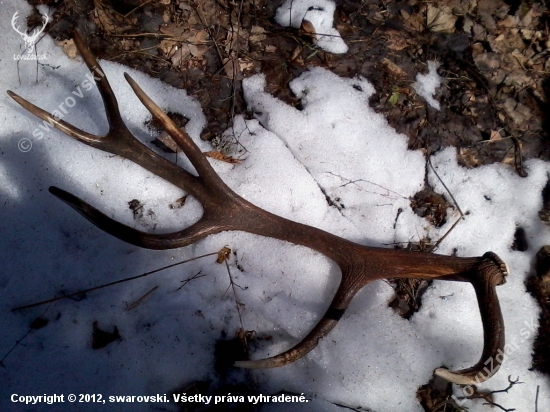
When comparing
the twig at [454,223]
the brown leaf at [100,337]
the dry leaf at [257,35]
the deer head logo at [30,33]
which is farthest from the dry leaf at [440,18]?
the brown leaf at [100,337]

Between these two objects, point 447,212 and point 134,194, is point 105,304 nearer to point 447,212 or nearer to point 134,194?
point 134,194

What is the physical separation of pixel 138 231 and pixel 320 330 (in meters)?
1.14

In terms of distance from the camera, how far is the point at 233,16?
2.86m

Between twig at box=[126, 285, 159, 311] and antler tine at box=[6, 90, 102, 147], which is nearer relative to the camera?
antler tine at box=[6, 90, 102, 147]

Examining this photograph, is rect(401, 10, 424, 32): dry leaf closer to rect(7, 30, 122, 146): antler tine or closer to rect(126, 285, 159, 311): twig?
rect(7, 30, 122, 146): antler tine

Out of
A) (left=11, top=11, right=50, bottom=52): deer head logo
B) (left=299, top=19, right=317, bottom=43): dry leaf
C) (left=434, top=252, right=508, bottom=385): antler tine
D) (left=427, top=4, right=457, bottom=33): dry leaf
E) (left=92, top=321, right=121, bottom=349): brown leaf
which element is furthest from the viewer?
(left=427, top=4, right=457, bottom=33): dry leaf

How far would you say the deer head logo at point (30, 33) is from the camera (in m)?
2.68

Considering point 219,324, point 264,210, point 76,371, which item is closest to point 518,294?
point 264,210

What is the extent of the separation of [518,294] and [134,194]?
2.57 meters

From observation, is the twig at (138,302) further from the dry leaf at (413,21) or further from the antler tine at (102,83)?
the dry leaf at (413,21)

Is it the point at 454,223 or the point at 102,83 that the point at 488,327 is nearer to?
the point at 454,223

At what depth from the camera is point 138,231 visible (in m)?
2.26

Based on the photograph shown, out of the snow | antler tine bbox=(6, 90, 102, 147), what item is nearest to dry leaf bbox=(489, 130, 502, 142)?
the snow

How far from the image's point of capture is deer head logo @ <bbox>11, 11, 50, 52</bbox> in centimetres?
268
